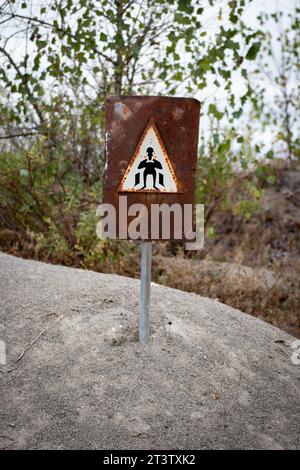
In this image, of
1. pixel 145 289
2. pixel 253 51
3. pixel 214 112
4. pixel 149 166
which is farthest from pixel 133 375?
pixel 253 51

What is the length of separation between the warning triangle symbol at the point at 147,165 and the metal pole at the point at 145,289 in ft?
A: 0.98

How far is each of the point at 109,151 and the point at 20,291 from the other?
1.31 m

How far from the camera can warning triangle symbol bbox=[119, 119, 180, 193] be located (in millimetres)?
2496

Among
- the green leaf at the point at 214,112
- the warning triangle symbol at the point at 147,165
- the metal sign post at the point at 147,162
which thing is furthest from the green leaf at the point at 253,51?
the warning triangle symbol at the point at 147,165

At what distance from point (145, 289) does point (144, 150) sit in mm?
733

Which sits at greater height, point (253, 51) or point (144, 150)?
point (253, 51)

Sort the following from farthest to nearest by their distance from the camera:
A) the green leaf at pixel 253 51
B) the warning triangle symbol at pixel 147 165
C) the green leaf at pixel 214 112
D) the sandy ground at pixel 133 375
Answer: the green leaf at pixel 214 112 < the green leaf at pixel 253 51 < the warning triangle symbol at pixel 147 165 < the sandy ground at pixel 133 375

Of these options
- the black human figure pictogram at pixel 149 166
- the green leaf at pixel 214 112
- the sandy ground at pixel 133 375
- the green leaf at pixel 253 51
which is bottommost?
the sandy ground at pixel 133 375

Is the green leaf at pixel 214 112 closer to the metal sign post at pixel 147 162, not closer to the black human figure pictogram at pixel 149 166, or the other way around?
the metal sign post at pixel 147 162

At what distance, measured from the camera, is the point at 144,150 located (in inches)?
98.3

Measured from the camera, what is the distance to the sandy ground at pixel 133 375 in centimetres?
218

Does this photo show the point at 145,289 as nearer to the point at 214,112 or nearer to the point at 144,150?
the point at 144,150

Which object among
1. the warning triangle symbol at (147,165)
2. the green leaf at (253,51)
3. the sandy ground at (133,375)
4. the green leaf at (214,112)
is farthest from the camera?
the green leaf at (214,112)
